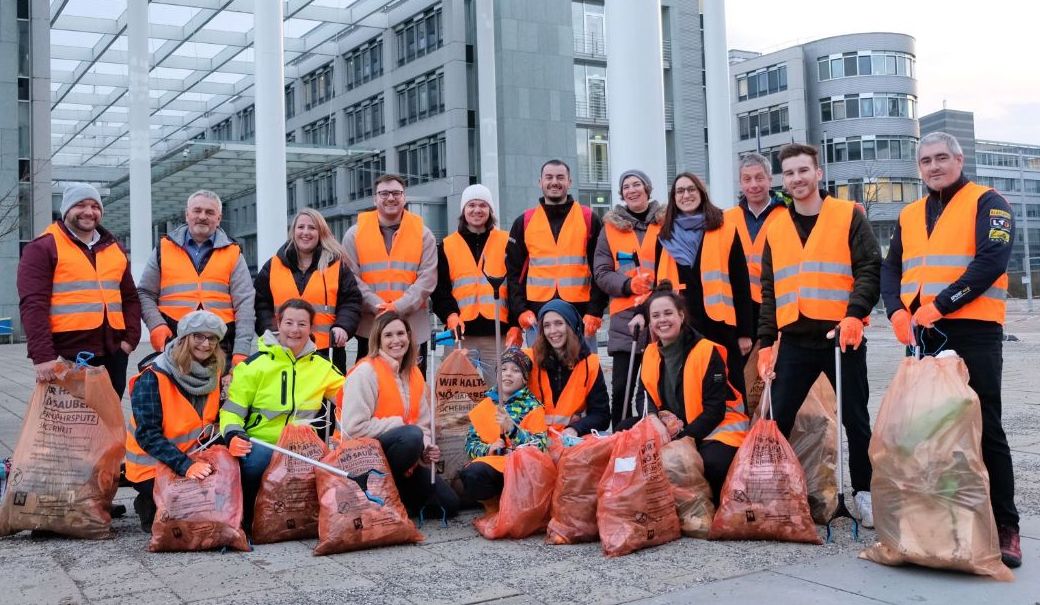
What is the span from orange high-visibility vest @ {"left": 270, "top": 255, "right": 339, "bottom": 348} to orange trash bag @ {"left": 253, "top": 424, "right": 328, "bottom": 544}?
121 centimetres

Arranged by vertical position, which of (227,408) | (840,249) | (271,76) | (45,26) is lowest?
(227,408)

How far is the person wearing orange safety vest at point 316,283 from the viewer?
233 inches

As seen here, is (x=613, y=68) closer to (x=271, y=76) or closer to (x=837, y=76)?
(x=271, y=76)

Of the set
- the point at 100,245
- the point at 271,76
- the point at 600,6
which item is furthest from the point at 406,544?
the point at 600,6

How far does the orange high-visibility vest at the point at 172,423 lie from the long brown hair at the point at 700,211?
8.62 ft

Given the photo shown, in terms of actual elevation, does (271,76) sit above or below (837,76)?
below

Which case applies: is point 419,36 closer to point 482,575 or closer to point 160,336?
point 160,336

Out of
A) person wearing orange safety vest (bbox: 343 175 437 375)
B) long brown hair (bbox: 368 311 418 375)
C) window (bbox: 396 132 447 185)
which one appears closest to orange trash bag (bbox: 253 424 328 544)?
long brown hair (bbox: 368 311 418 375)

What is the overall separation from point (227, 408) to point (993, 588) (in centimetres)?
357

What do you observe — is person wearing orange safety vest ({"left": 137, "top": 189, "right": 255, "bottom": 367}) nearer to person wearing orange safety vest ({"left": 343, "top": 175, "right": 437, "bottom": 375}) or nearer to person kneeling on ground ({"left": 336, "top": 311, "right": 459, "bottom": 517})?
person wearing orange safety vest ({"left": 343, "top": 175, "right": 437, "bottom": 375})

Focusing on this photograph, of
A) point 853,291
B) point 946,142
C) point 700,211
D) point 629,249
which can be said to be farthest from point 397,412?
point 946,142

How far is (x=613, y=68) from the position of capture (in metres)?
9.21

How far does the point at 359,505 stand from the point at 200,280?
1979 mm

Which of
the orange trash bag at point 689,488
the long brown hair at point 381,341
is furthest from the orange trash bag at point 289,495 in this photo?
the orange trash bag at point 689,488
